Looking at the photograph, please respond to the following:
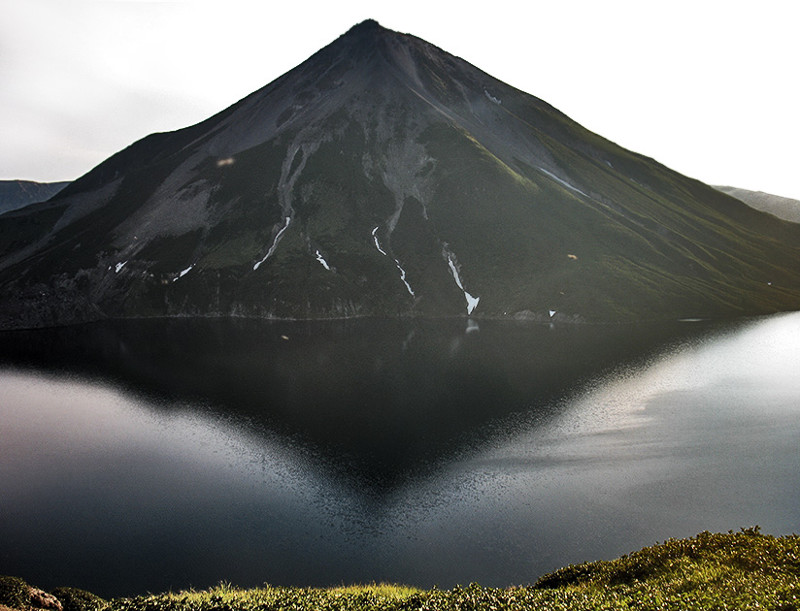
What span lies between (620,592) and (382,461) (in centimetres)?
3656

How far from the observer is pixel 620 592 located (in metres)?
26.6

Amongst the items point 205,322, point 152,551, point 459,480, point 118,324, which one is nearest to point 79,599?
point 152,551

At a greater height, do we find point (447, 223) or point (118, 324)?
point (447, 223)

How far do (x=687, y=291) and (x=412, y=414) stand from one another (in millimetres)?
139186

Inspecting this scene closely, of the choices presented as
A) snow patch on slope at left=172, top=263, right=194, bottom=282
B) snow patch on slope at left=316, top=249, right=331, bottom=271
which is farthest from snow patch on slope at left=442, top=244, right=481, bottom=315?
snow patch on slope at left=172, top=263, right=194, bottom=282

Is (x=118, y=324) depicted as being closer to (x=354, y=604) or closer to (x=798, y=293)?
(x=354, y=604)

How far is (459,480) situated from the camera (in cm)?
5488

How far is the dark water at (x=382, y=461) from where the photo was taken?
42781 mm

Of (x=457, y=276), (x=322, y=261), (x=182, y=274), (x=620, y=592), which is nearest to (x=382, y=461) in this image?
(x=620, y=592)

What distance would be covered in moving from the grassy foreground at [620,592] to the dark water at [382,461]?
955 cm

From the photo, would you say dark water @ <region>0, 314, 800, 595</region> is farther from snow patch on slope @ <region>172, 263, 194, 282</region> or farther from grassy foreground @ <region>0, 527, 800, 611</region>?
snow patch on slope @ <region>172, 263, 194, 282</region>

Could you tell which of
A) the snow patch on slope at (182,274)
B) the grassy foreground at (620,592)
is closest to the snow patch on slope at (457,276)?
the snow patch on slope at (182,274)

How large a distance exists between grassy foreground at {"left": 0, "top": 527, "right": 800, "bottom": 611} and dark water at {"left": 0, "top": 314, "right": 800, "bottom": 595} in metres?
9.55

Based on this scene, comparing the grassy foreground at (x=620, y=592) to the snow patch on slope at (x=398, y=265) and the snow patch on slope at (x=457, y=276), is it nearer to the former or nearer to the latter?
Result: the snow patch on slope at (x=457, y=276)
